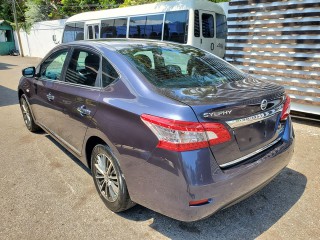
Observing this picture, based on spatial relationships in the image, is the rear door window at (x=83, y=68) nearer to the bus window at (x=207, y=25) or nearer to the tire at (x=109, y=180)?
the tire at (x=109, y=180)

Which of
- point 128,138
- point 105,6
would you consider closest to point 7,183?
point 128,138

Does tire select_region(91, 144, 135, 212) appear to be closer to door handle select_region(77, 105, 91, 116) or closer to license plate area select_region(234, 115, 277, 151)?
door handle select_region(77, 105, 91, 116)

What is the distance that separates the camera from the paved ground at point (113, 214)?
2.55 m

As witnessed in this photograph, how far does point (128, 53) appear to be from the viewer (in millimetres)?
2824

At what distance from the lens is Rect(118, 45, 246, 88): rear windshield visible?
2.57 metres

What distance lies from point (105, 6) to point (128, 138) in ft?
69.0

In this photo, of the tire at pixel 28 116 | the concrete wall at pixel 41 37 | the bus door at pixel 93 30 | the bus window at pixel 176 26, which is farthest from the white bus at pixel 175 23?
the concrete wall at pixel 41 37

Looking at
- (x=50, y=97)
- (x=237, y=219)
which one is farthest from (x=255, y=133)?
(x=50, y=97)

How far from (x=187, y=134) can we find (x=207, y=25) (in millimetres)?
7354

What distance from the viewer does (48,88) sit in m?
3.72

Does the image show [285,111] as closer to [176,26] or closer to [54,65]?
[54,65]

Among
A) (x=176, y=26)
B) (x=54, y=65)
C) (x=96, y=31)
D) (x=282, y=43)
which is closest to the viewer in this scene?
(x=54, y=65)

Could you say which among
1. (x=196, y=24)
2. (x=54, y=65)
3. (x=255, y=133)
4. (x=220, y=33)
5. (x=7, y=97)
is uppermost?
(x=196, y=24)

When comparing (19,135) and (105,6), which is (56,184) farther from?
(105,6)
